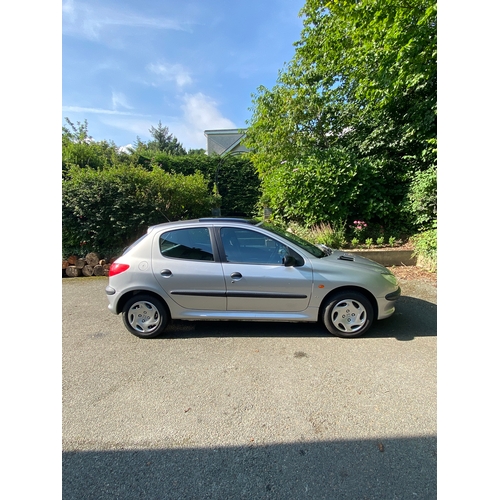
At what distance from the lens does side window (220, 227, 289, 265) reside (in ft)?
10.7

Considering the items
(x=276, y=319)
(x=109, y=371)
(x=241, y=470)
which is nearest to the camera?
(x=241, y=470)

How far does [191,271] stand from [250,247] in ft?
2.66

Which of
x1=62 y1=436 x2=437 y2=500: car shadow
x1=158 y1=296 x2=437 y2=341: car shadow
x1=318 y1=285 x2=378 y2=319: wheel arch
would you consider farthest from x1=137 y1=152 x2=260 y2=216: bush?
x1=62 y1=436 x2=437 y2=500: car shadow

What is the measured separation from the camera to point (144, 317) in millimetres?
3381

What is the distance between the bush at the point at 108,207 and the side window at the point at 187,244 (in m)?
3.65

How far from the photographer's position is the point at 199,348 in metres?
3.11

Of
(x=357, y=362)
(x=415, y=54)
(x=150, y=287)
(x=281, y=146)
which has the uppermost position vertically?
(x=415, y=54)

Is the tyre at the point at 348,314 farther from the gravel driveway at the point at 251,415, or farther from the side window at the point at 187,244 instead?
the side window at the point at 187,244

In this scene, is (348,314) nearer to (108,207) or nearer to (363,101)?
(108,207)

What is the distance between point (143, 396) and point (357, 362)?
217 cm

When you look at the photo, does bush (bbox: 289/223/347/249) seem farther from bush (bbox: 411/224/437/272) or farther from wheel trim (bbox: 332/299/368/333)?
wheel trim (bbox: 332/299/368/333)

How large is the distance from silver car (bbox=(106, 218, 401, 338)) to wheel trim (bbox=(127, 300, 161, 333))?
1 cm

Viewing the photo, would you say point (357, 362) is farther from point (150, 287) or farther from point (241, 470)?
point (150, 287)

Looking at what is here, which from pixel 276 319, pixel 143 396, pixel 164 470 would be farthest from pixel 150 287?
pixel 164 470
